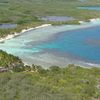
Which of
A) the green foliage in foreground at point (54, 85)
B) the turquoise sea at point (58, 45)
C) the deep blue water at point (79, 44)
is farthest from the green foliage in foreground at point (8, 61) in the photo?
the deep blue water at point (79, 44)

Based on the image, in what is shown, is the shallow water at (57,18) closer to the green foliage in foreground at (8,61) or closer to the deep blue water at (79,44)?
the deep blue water at (79,44)

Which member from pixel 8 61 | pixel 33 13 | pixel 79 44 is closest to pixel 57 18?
pixel 33 13

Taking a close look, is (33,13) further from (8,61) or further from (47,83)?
(47,83)

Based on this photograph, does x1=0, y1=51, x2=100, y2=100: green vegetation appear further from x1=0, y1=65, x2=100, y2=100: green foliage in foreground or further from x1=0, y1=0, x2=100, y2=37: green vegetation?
x1=0, y1=0, x2=100, y2=37: green vegetation

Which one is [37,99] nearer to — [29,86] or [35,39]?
[29,86]

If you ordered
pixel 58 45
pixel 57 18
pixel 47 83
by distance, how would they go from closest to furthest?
pixel 47 83 → pixel 58 45 → pixel 57 18
